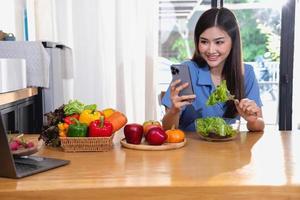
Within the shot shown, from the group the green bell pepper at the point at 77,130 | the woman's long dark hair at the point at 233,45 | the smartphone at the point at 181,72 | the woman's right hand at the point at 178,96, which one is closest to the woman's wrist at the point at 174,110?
the woman's right hand at the point at 178,96

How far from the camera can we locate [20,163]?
38.9 inches

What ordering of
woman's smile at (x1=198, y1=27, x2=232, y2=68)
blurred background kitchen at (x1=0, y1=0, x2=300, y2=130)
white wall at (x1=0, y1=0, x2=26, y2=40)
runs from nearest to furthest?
woman's smile at (x1=198, y1=27, x2=232, y2=68), white wall at (x1=0, y1=0, x2=26, y2=40), blurred background kitchen at (x1=0, y1=0, x2=300, y2=130)

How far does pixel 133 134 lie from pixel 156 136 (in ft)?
0.29

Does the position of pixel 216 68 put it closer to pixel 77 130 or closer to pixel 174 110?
pixel 174 110

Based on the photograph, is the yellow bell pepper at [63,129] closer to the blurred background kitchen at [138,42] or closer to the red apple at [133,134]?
the red apple at [133,134]

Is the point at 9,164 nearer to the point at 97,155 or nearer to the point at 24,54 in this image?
the point at 97,155

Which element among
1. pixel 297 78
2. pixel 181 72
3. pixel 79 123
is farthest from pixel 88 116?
pixel 297 78

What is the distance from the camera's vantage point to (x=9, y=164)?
883mm

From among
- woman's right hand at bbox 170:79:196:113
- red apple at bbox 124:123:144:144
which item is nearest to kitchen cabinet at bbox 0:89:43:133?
red apple at bbox 124:123:144:144

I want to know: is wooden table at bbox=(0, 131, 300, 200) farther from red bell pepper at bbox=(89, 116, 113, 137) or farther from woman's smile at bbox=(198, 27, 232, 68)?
woman's smile at bbox=(198, 27, 232, 68)

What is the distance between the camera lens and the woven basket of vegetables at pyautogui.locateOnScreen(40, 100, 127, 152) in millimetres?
1146

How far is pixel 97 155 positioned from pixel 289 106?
7.84ft

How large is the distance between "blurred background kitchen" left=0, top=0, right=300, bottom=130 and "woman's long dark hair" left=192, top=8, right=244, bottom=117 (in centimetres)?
93

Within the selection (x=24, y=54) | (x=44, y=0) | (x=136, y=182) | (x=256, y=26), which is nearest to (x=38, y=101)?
(x=24, y=54)
